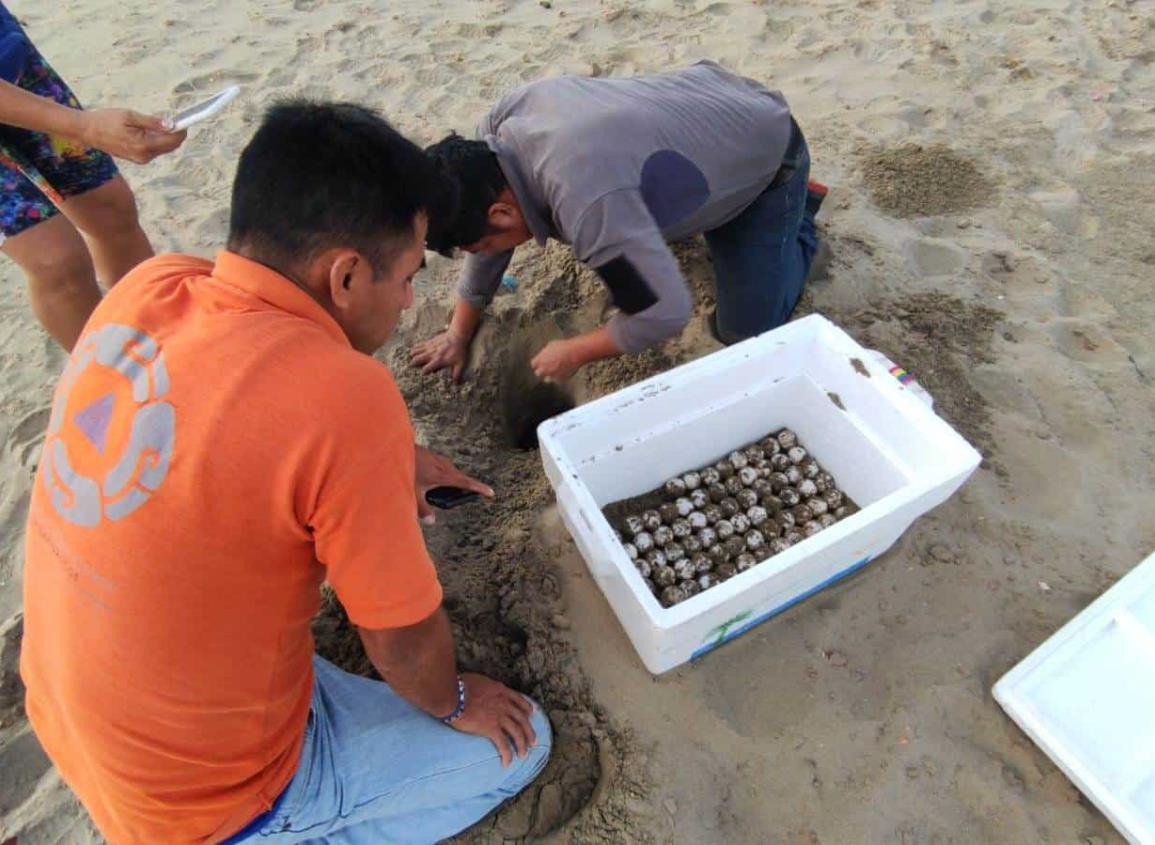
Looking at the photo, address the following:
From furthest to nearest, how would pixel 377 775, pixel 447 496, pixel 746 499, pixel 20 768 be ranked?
pixel 746 499, pixel 447 496, pixel 20 768, pixel 377 775

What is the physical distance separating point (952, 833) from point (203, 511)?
146 cm

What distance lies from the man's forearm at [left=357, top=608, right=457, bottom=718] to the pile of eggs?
23.3 inches

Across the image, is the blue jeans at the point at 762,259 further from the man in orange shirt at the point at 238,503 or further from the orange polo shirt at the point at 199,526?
the orange polo shirt at the point at 199,526

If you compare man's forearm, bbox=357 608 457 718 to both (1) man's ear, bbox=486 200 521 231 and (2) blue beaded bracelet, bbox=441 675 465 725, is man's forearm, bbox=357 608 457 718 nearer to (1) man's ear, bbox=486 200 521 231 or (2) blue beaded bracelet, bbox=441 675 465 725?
(2) blue beaded bracelet, bbox=441 675 465 725

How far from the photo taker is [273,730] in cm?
111

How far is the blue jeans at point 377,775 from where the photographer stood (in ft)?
4.01

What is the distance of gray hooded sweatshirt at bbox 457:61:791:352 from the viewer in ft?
5.49

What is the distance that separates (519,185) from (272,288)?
0.86 m

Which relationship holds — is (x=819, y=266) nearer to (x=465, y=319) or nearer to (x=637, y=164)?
(x=637, y=164)

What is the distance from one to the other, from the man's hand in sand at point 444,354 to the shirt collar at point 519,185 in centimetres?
66

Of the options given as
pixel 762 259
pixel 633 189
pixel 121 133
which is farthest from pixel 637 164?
pixel 121 133

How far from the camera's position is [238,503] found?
0.89 m

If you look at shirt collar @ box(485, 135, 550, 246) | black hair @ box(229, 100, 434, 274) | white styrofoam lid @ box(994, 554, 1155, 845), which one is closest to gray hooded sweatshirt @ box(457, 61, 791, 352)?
shirt collar @ box(485, 135, 550, 246)

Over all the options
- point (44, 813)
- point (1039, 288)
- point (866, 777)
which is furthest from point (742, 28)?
point (44, 813)
